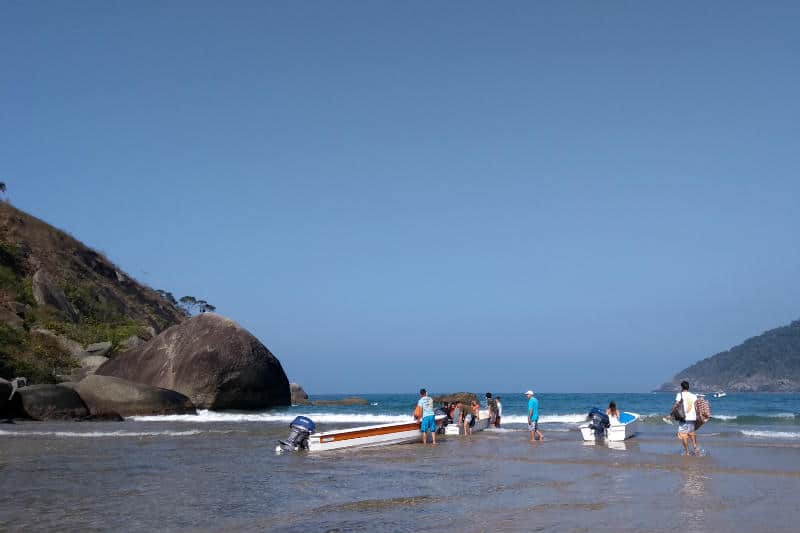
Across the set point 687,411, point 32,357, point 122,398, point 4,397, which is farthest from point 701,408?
point 32,357

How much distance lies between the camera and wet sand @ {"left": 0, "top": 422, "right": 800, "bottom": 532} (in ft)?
32.2

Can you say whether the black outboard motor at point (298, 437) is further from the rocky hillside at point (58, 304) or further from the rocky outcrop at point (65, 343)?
the rocky outcrop at point (65, 343)

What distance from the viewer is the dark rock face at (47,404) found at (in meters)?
31.5

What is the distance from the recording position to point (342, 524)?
9.67 metres

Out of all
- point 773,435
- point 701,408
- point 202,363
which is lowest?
point 773,435

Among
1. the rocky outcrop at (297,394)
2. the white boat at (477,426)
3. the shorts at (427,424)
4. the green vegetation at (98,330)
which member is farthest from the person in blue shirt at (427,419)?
the rocky outcrop at (297,394)

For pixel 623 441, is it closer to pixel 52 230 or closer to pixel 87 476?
pixel 87 476

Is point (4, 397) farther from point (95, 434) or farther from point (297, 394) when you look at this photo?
point (297, 394)

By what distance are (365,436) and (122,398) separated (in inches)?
A: 717

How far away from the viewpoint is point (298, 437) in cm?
2052

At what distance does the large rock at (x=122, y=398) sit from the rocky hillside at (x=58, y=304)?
21.3 ft

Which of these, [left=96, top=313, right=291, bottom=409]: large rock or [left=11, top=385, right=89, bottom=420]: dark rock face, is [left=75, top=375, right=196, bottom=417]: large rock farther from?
[left=96, top=313, right=291, bottom=409]: large rock

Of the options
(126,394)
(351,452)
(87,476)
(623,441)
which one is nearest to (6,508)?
(87,476)

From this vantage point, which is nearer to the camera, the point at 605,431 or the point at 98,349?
the point at 605,431
